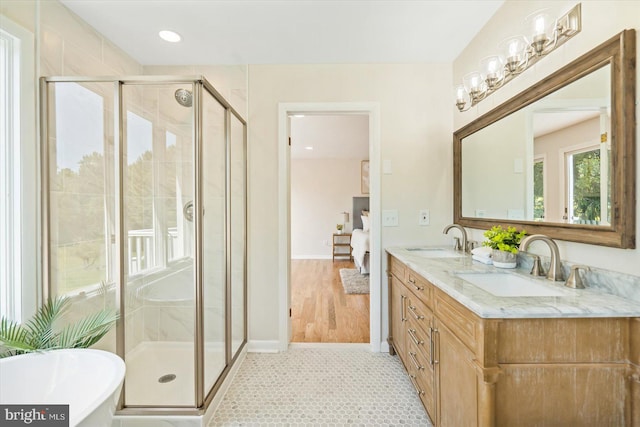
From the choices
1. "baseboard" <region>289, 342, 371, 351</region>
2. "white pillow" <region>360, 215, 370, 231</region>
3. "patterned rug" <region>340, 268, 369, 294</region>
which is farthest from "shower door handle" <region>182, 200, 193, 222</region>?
"white pillow" <region>360, 215, 370, 231</region>

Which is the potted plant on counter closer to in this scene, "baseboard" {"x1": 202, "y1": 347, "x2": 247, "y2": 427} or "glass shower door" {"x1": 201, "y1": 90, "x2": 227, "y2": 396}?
"glass shower door" {"x1": 201, "y1": 90, "x2": 227, "y2": 396}

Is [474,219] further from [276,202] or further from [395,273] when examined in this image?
[276,202]

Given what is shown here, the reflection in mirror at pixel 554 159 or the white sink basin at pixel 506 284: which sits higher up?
the reflection in mirror at pixel 554 159

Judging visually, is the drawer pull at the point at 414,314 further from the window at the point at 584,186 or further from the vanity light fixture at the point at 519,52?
the vanity light fixture at the point at 519,52

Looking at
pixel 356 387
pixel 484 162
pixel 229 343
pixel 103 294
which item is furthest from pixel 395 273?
pixel 103 294

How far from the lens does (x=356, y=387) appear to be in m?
1.91

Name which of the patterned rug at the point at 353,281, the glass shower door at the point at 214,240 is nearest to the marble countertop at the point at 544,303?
the glass shower door at the point at 214,240

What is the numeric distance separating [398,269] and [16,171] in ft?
7.59

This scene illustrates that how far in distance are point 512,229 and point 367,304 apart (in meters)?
2.32

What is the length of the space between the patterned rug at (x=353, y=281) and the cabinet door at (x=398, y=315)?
1837mm

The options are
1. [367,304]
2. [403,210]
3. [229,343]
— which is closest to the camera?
[229,343]

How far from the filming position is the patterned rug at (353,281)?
4.12 metres

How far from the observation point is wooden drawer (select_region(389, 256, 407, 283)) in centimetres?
190

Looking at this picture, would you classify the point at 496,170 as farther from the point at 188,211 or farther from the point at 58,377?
the point at 58,377
